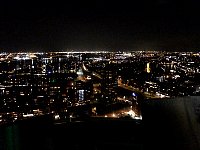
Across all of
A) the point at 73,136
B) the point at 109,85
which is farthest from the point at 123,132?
the point at 109,85

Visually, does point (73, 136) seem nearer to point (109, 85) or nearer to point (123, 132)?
point (123, 132)

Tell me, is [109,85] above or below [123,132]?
below

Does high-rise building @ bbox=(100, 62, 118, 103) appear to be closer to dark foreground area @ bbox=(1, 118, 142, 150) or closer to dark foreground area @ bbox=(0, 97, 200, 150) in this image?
dark foreground area @ bbox=(1, 118, 142, 150)

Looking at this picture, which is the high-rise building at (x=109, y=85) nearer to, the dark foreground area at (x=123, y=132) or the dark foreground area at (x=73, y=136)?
the dark foreground area at (x=73, y=136)

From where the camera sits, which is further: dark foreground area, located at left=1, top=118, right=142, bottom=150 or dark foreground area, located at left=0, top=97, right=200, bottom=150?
dark foreground area, located at left=1, top=118, right=142, bottom=150

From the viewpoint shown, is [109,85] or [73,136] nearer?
[73,136]

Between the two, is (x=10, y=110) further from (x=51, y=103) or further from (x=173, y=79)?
(x=173, y=79)

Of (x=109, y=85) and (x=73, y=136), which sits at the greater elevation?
(x=73, y=136)

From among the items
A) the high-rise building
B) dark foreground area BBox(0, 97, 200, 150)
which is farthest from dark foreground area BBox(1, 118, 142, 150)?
the high-rise building
